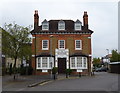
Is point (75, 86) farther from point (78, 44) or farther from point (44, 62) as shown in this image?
point (78, 44)

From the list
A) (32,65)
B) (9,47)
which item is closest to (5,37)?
(9,47)

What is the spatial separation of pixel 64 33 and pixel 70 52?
136 inches

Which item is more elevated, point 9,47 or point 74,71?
point 9,47

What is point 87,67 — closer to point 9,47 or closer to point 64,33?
point 64,33

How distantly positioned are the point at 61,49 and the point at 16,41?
16500 millimetres

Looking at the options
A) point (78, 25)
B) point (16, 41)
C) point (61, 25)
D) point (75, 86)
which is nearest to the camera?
point (75, 86)

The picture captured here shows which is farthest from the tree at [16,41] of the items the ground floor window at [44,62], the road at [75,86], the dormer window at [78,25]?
the dormer window at [78,25]

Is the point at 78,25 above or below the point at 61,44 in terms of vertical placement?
above

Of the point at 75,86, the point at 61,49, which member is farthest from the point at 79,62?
the point at 75,86

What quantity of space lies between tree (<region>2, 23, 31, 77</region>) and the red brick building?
49.1 feet

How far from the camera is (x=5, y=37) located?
26.2 metres

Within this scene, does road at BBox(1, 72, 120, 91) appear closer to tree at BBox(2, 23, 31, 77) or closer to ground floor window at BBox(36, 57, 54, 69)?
tree at BBox(2, 23, 31, 77)

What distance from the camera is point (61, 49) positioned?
41.9m

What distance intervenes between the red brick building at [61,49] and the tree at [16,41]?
1496cm
